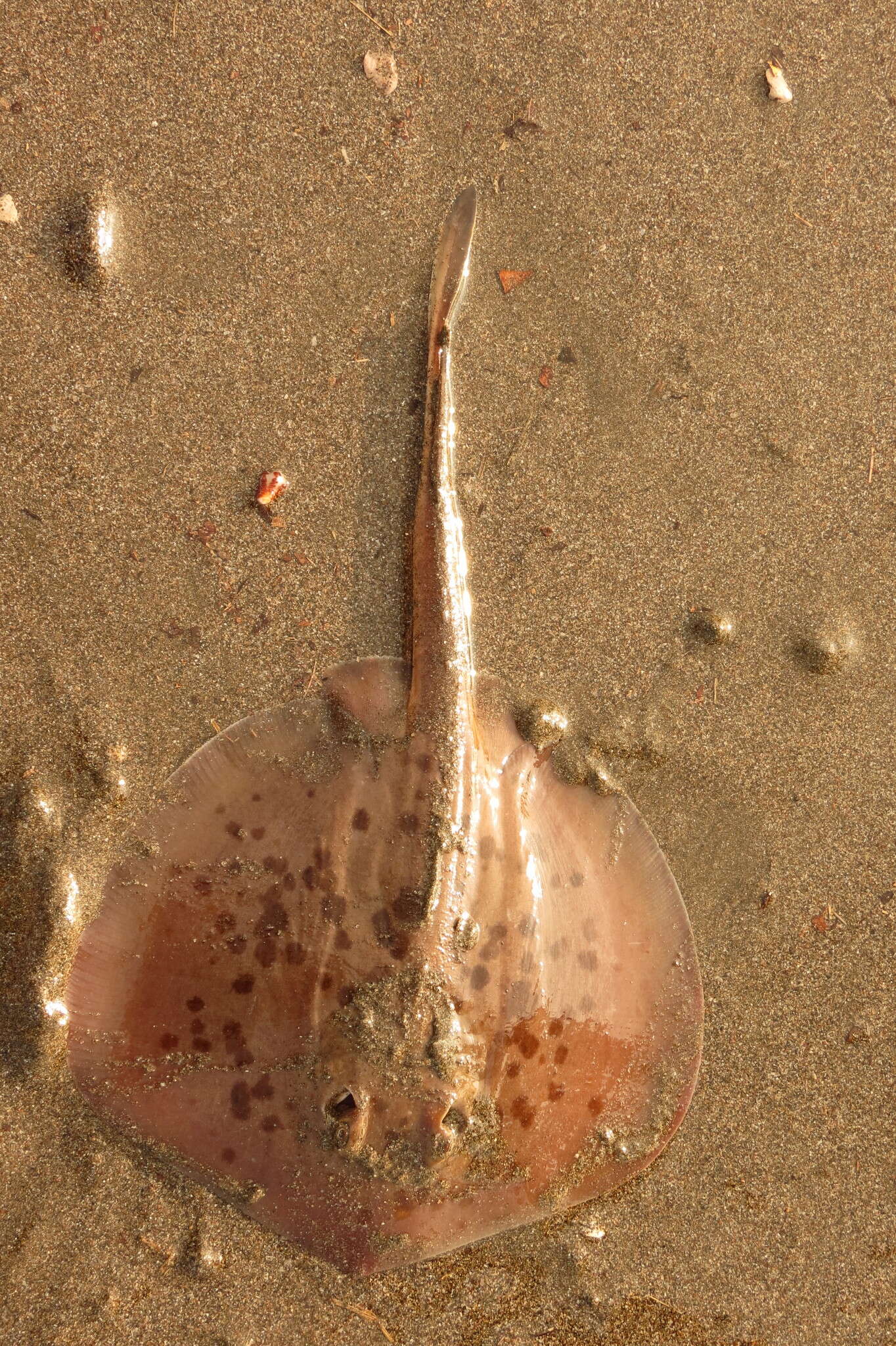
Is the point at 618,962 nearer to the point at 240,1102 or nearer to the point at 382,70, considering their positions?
the point at 240,1102

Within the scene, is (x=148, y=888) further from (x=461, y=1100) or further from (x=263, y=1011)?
(x=461, y=1100)

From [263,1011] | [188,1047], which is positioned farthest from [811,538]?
[188,1047]


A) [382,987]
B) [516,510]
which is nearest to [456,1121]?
[382,987]

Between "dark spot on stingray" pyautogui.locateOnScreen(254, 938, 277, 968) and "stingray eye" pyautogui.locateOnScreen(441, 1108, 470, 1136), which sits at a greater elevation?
"dark spot on stingray" pyautogui.locateOnScreen(254, 938, 277, 968)

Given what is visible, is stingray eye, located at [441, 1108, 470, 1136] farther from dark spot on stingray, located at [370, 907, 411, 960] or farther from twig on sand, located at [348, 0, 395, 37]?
twig on sand, located at [348, 0, 395, 37]

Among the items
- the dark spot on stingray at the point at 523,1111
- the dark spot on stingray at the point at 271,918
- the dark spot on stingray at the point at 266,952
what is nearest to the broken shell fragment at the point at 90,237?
the dark spot on stingray at the point at 271,918

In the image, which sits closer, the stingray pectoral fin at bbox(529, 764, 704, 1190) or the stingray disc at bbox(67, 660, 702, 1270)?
the stingray disc at bbox(67, 660, 702, 1270)

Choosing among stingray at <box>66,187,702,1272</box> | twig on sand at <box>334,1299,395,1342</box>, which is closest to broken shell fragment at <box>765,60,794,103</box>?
stingray at <box>66,187,702,1272</box>
